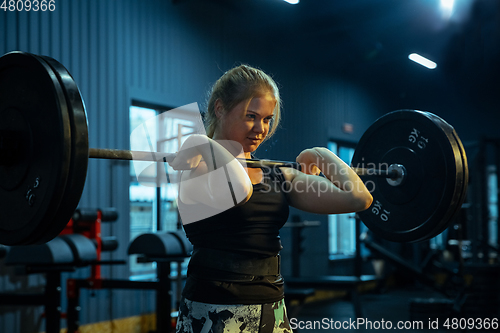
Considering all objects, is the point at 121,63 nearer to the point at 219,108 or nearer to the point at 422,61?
the point at 219,108

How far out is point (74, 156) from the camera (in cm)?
103

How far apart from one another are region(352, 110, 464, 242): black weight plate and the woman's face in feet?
2.33

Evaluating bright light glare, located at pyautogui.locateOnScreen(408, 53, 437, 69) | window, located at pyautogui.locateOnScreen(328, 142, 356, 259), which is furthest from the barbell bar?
bright light glare, located at pyautogui.locateOnScreen(408, 53, 437, 69)

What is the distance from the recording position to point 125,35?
13.8 feet

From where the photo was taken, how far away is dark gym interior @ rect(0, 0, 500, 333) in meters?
3.45

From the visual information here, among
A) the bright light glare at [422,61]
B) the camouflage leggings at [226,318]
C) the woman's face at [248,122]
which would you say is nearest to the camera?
the camouflage leggings at [226,318]

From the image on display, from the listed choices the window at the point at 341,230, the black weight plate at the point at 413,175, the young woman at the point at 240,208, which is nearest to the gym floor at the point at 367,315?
the window at the point at 341,230

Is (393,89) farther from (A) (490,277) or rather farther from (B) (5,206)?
(B) (5,206)

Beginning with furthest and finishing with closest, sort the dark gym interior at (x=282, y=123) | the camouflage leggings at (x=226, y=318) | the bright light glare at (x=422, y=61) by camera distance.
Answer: the bright light glare at (x=422, y=61), the dark gym interior at (x=282, y=123), the camouflage leggings at (x=226, y=318)

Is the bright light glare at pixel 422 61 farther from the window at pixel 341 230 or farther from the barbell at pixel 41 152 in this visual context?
the barbell at pixel 41 152

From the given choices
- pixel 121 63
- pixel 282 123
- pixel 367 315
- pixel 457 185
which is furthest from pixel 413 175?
pixel 367 315

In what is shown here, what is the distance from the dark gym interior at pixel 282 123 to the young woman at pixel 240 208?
2.24 feet

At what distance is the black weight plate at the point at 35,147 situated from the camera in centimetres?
104

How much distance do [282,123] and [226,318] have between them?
3.28 m
